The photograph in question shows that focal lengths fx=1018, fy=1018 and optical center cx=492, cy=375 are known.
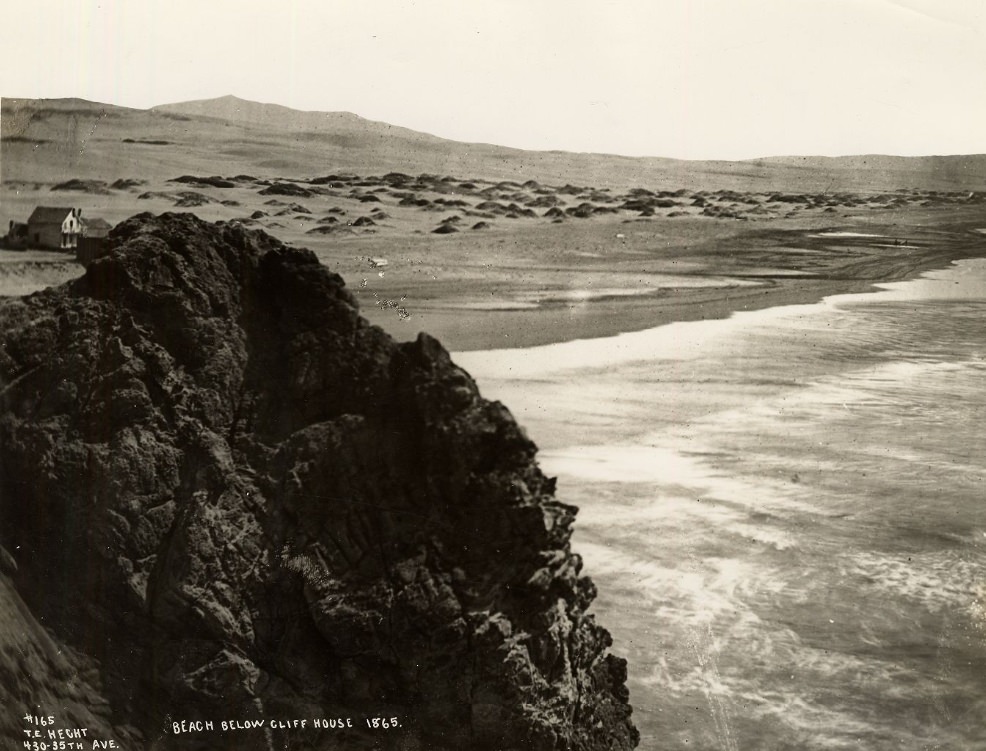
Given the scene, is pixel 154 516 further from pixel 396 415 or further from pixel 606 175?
pixel 606 175

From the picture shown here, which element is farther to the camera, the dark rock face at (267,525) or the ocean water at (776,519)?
the ocean water at (776,519)

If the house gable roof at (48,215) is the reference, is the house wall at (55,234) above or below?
below

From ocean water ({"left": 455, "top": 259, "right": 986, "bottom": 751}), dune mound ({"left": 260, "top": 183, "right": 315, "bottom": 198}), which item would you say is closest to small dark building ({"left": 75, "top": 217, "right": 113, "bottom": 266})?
dune mound ({"left": 260, "top": 183, "right": 315, "bottom": 198})

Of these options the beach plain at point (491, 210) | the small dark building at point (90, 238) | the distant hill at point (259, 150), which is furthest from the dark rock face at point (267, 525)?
the distant hill at point (259, 150)

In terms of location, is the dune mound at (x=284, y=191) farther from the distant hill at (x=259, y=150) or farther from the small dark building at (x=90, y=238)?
the small dark building at (x=90, y=238)

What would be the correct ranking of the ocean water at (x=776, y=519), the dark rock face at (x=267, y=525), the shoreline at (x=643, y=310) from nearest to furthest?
1. the dark rock face at (x=267, y=525)
2. the ocean water at (x=776, y=519)
3. the shoreline at (x=643, y=310)

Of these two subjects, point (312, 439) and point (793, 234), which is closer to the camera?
point (312, 439)

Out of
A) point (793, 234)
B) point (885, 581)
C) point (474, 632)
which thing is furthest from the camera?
point (793, 234)

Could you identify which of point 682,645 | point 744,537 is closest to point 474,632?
point 682,645
